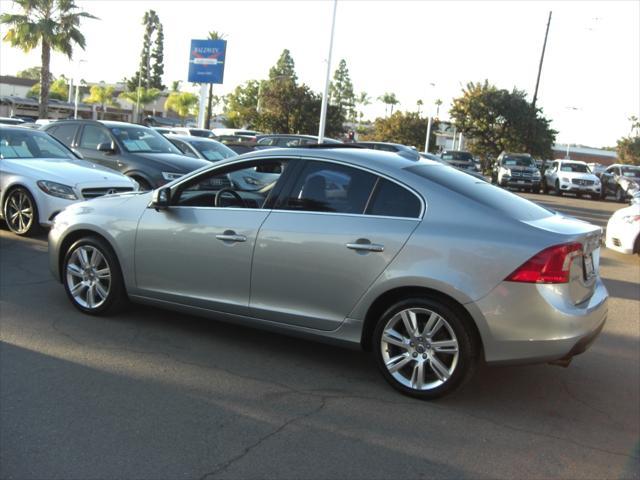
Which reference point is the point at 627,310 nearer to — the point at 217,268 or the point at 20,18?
the point at 217,268

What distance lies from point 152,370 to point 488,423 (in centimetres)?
234

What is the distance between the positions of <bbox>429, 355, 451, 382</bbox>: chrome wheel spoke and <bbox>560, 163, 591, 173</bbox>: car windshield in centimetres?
2902

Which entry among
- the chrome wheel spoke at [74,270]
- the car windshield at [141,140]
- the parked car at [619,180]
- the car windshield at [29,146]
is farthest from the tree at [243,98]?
the chrome wheel spoke at [74,270]

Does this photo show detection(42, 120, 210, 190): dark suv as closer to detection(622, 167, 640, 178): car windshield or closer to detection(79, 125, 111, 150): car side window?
detection(79, 125, 111, 150): car side window

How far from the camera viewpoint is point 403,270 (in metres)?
4.32

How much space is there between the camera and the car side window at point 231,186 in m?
5.18

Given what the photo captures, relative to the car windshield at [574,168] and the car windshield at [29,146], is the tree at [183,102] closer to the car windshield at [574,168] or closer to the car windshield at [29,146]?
the car windshield at [574,168]

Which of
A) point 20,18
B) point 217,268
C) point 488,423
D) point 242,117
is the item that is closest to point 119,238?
point 217,268

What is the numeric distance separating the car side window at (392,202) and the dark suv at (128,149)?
7.52 meters

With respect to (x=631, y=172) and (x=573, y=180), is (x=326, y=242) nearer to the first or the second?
(x=573, y=180)

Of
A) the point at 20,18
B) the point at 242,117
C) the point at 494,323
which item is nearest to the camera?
the point at 494,323

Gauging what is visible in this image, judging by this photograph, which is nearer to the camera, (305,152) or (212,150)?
(305,152)

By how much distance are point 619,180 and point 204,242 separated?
2940 cm

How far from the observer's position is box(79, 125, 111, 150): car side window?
1219cm
